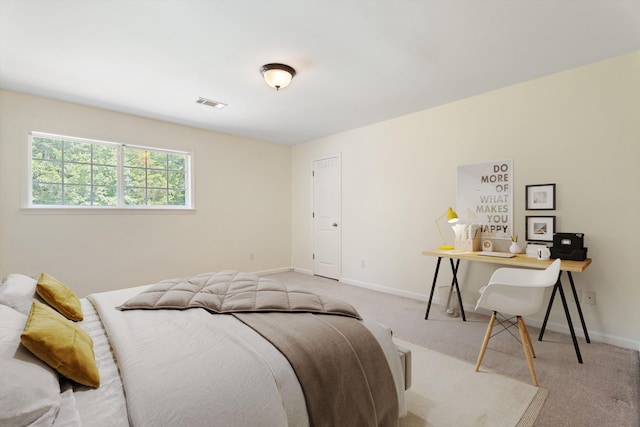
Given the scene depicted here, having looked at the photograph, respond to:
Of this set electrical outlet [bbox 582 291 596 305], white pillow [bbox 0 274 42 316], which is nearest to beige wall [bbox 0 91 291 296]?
white pillow [bbox 0 274 42 316]

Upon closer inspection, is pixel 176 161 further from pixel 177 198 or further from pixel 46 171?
pixel 46 171

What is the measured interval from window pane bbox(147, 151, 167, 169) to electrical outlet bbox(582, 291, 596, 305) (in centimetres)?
521

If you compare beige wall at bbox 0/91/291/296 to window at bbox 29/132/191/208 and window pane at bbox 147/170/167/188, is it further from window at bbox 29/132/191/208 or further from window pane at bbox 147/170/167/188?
window pane at bbox 147/170/167/188

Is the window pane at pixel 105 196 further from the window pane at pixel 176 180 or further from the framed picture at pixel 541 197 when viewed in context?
the framed picture at pixel 541 197

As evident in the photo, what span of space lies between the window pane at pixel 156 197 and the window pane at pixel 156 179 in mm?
75

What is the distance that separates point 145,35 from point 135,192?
2.53m

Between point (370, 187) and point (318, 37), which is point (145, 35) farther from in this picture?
point (370, 187)

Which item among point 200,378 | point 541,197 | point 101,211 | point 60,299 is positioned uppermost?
point 541,197

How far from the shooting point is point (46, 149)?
139 inches

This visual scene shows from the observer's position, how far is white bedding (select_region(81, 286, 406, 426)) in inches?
37.5

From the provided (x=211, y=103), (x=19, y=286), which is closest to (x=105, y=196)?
(x=211, y=103)

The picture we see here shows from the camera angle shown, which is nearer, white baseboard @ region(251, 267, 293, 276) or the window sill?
the window sill

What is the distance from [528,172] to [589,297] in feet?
4.15

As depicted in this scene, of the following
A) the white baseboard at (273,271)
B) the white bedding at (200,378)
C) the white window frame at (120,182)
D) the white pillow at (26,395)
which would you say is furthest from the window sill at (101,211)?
the white pillow at (26,395)
